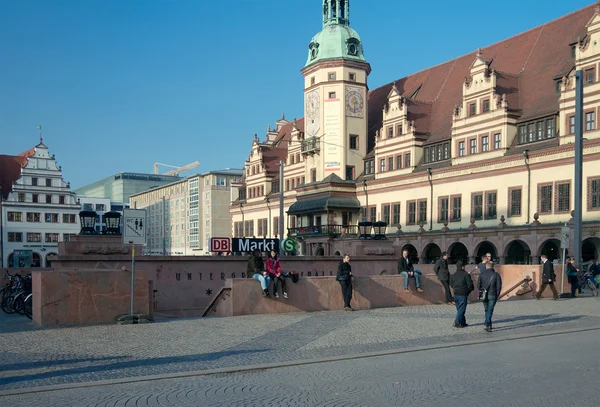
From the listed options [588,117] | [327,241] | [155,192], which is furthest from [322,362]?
[155,192]

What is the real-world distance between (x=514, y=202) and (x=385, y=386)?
40576 mm

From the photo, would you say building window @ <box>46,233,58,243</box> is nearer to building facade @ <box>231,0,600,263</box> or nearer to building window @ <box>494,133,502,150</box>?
building facade @ <box>231,0,600,263</box>

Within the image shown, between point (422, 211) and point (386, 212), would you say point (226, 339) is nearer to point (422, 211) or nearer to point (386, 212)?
point (422, 211)

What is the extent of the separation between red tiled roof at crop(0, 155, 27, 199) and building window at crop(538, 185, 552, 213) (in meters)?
66.0

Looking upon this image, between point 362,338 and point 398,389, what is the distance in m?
5.24

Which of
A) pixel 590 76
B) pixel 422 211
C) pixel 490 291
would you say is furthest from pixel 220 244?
pixel 490 291

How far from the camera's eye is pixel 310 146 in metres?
66.4

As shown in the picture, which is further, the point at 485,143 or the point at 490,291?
the point at 485,143

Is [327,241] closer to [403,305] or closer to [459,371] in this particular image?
[403,305]

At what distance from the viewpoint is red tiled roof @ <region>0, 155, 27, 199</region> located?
88812 millimetres

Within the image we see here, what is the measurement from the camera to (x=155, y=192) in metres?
138

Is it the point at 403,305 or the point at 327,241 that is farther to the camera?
the point at 327,241

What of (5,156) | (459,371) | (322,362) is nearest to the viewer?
(459,371)

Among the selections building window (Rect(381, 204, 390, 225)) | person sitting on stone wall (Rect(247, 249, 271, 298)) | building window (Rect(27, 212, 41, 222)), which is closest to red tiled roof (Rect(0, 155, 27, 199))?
building window (Rect(27, 212, 41, 222))
